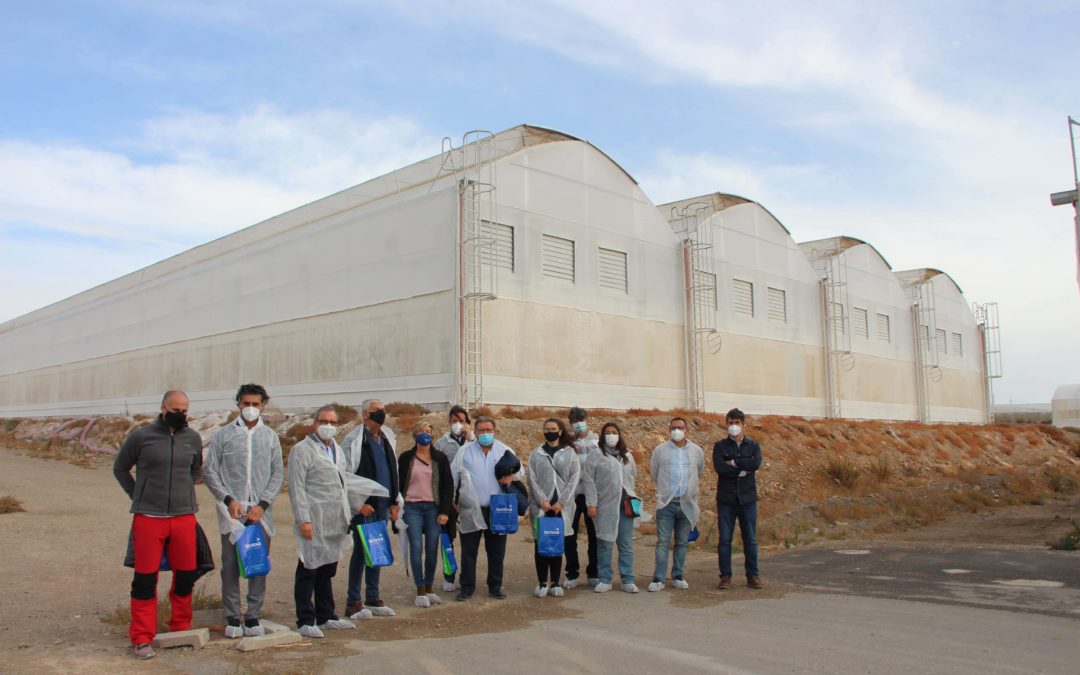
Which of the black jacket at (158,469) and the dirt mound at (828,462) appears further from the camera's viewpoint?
the dirt mound at (828,462)

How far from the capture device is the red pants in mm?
6410

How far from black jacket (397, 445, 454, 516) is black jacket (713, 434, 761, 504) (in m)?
2.96

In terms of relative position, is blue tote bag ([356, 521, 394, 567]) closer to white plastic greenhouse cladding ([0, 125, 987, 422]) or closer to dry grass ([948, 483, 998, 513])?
white plastic greenhouse cladding ([0, 125, 987, 422])

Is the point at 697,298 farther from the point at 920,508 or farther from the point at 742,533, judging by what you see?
the point at 742,533

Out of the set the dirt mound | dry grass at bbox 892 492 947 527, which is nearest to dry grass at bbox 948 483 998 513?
the dirt mound

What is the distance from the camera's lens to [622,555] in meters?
9.65

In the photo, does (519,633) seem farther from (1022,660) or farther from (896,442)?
(896,442)

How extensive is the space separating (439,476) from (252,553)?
238 cm

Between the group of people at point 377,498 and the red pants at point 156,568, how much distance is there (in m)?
0.01

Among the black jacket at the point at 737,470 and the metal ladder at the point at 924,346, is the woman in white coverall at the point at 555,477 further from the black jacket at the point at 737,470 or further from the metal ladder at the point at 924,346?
the metal ladder at the point at 924,346

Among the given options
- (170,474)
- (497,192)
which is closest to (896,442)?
(497,192)

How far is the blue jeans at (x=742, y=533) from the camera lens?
9.59 meters

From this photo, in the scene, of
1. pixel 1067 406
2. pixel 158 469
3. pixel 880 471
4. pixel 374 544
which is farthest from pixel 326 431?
pixel 1067 406

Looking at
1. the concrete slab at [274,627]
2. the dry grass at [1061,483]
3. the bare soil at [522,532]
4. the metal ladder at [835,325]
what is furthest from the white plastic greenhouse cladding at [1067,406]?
the concrete slab at [274,627]
